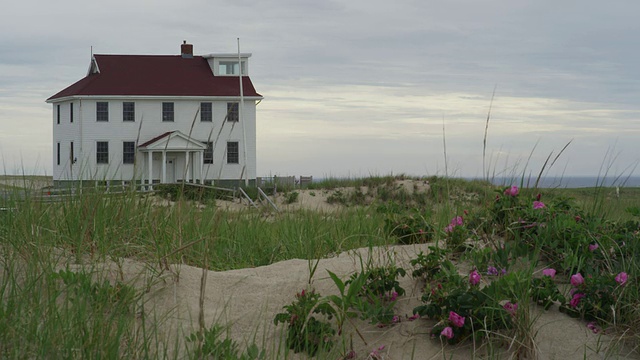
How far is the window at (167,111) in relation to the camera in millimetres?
40375

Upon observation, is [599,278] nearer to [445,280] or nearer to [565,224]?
[565,224]

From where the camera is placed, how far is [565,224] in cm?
506

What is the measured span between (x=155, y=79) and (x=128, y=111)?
2.59 m

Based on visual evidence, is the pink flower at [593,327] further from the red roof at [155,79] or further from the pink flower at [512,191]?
the red roof at [155,79]

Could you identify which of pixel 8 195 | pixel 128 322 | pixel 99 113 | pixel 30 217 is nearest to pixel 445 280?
pixel 128 322

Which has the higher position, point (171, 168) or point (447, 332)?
point (171, 168)

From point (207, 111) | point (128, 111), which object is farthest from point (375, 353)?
point (128, 111)

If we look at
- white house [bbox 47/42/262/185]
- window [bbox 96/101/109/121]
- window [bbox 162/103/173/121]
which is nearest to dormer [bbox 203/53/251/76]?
white house [bbox 47/42/262/185]

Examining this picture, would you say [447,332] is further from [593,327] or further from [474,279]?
[593,327]

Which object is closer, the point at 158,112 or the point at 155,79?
the point at 158,112

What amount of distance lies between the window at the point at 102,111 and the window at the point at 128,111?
3.21 ft

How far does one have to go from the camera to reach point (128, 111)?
4038 cm

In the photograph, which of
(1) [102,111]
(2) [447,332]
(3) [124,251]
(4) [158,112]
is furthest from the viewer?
(4) [158,112]

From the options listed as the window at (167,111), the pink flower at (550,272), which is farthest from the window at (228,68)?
the pink flower at (550,272)
